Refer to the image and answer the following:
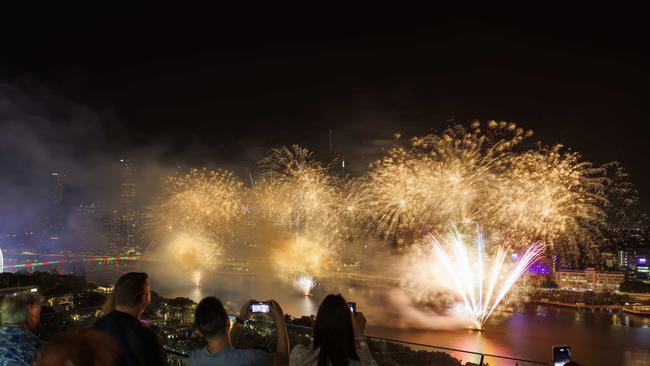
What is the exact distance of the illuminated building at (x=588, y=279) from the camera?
53.3 meters

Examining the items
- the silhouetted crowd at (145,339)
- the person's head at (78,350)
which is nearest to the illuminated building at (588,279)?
the silhouetted crowd at (145,339)

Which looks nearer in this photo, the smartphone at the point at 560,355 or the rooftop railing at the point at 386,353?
the smartphone at the point at 560,355

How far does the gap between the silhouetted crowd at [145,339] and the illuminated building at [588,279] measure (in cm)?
5671

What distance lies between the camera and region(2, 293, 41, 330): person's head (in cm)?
316

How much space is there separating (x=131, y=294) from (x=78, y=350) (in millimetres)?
1128

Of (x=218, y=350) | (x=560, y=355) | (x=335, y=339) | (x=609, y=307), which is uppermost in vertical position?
(x=335, y=339)

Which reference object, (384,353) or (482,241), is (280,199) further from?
(384,353)

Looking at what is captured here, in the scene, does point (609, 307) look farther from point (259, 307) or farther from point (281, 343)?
point (281, 343)

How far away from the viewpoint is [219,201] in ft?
100

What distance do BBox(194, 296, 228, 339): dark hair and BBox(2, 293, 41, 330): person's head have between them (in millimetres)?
1151

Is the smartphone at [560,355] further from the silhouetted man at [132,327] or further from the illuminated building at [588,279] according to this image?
the illuminated building at [588,279]

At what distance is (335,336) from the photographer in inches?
99.1

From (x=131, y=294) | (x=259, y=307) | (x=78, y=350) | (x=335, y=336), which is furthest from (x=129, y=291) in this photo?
(x=335, y=336)

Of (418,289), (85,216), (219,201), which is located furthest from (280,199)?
(85,216)
